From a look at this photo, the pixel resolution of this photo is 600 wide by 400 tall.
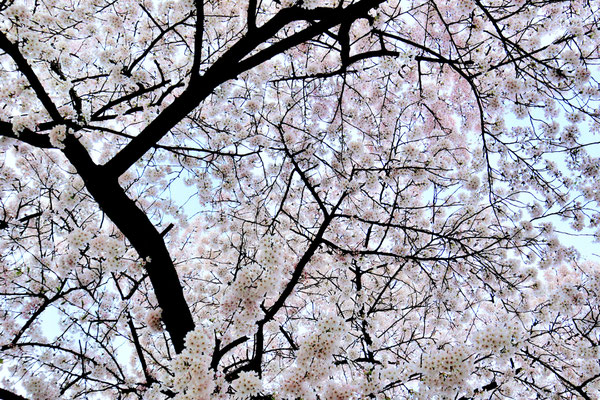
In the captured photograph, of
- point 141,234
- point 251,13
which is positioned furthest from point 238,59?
point 141,234

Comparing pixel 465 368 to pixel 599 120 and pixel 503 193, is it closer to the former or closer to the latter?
pixel 599 120

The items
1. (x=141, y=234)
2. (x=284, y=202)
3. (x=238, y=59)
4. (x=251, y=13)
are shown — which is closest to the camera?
(x=251, y=13)

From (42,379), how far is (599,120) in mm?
6770

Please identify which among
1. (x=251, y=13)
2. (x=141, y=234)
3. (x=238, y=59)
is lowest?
(x=141, y=234)

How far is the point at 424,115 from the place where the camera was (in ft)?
24.0

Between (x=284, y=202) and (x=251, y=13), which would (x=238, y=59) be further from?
(x=284, y=202)

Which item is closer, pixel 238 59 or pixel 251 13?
pixel 251 13

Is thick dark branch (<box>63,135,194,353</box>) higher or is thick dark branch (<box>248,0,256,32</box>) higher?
thick dark branch (<box>248,0,256,32</box>)

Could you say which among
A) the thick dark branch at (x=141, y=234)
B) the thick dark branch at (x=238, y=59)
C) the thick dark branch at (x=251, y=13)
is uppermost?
the thick dark branch at (x=251, y=13)

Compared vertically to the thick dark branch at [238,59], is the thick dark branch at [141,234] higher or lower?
lower

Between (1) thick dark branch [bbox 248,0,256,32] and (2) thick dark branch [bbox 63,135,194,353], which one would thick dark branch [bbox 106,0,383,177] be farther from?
(2) thick dark branch [bbox 63,135,194,353]

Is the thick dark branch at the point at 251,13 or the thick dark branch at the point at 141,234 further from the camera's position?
the thick dark branch at the point at 141,234

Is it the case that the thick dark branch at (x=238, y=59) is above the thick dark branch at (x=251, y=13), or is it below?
below

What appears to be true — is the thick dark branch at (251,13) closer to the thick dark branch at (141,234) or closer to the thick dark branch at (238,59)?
the thick dark branch at (238,59)
